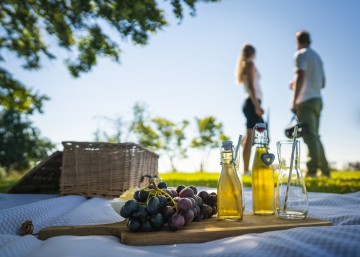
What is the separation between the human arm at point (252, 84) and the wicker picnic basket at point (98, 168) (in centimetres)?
314

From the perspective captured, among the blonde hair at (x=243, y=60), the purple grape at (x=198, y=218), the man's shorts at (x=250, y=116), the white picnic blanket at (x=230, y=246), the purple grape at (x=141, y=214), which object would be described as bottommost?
the white picnic blanket at (x=230, y=246)

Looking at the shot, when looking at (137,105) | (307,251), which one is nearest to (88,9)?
(307,251)

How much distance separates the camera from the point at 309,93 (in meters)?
6.17

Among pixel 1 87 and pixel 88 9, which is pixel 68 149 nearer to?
pixel 88 9

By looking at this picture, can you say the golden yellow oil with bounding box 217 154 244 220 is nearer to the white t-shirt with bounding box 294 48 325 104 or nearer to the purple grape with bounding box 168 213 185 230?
the purple grape with bounding box 168 213 185 230

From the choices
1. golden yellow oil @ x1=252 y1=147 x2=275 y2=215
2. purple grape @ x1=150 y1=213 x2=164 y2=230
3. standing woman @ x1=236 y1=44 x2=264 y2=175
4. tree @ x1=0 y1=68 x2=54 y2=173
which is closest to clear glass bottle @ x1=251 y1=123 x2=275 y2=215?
golden yellow oil @ x1=252 y1=147 x2=275 y2=215

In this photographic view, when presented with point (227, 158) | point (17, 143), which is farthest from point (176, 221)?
point (17, 143)

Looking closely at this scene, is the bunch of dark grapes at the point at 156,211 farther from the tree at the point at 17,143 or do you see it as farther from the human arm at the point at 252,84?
the tree at the point at 17,143

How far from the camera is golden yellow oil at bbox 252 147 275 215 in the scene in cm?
172

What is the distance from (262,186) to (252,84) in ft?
14.7

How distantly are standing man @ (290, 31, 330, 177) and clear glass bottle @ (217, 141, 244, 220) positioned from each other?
4.93 meters

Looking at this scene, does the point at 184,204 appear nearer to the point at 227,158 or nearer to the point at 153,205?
the point at 153,205

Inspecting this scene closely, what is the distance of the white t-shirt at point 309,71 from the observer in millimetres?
6094

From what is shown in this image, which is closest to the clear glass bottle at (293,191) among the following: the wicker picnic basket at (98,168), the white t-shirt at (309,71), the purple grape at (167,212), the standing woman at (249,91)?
the purple grape at (167,212)
